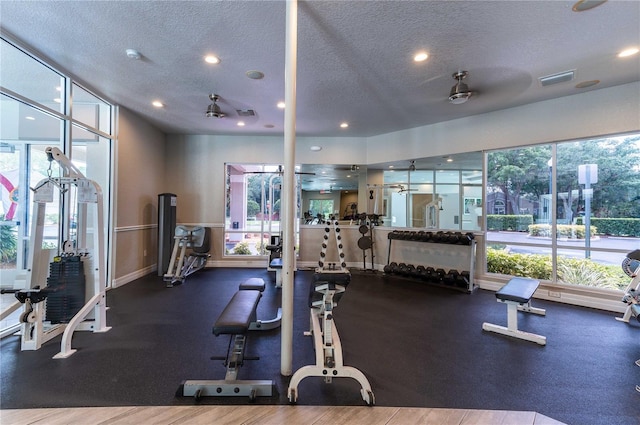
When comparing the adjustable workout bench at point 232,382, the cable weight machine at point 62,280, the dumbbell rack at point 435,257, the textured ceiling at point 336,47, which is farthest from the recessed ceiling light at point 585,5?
the cable weight machine at point 62,280

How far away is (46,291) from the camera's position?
259 cm

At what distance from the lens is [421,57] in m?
2.99

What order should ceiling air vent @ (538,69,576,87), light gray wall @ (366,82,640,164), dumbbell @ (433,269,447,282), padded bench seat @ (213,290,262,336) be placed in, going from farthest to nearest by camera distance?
1. dumbbell @ (433,269,447,282)
2. light gray wall @ (366,82,640,164)
3. ceiling air vent @ (538,69,576,87)
4. padded bench seat @ (213,290,262,336)

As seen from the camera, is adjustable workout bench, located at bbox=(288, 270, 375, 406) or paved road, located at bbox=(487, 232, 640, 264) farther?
paved road, located at bbox=(487, 232, 640, 264)

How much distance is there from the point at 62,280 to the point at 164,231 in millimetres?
2576

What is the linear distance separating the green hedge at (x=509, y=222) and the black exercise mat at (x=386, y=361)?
1295 mm

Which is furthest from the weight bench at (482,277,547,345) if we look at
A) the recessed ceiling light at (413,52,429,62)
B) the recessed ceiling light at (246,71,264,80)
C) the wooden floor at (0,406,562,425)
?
the recessed ceiling light at (246,71,264,80)

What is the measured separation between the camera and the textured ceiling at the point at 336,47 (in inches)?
91.6

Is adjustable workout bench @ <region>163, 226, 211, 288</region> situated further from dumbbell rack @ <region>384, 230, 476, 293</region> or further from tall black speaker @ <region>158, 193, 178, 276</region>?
dumbbell rack @ <region>384, 230, 476, 293</region>

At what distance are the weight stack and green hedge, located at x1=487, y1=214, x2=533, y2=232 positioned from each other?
233 inches

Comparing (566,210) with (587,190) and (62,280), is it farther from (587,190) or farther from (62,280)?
(62,280)

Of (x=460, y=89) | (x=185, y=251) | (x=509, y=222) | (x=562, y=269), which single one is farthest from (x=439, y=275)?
(x=185, y=251)

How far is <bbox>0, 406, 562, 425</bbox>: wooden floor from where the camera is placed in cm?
170

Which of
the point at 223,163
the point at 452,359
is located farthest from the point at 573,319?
the point at 223,163
